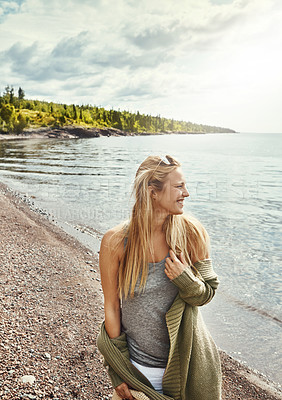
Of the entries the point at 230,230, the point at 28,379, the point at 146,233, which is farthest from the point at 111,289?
the point at 230,230

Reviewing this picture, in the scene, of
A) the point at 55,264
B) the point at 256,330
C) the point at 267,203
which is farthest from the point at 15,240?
the point at 267,203

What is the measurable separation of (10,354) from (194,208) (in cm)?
1558

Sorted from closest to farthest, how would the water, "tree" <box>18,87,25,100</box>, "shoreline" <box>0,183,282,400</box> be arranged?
"shoreline" <box>0,183,282,400</box> → the water → "tree" <box>18,87,25,100</box>

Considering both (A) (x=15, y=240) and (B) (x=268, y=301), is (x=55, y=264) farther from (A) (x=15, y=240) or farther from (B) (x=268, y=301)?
(B) (x=268, y=301)

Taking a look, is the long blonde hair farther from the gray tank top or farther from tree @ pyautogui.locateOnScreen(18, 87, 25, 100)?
tree @ pyautogui.locateOnScreen(18, 87, 25, 100)

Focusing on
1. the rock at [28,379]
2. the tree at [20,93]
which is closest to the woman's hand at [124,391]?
the rock at [28,379]

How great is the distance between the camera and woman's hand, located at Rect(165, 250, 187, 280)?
2113 mm

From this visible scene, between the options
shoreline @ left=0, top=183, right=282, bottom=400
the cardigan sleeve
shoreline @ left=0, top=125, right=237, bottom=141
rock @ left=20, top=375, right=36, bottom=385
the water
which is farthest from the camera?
shoreline @ left=0, top=125, right=237, bottom=141

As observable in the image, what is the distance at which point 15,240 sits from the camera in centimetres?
998

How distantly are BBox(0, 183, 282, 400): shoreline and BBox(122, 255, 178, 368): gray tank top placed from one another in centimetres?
238

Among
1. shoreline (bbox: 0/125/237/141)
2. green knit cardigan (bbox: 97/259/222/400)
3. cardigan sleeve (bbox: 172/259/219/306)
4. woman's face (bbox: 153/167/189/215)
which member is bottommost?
green knit cardigan (bbox: 97/259/222/400)

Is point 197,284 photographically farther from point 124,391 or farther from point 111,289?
point 124,391

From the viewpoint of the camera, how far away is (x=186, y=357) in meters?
2.12

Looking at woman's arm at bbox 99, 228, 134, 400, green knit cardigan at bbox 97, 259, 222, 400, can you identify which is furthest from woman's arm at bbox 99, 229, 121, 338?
green knit cardigan at bbox 97, 259, 222, 400
